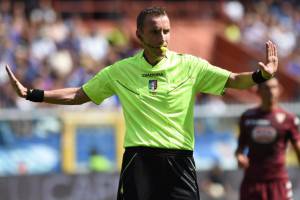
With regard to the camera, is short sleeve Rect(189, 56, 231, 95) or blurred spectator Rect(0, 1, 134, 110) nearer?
short sleeve Rect(189, 56, 231, 95)

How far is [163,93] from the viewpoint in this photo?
22.2 ft

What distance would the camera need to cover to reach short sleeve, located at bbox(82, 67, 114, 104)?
708 centimetres

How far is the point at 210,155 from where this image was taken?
54.5 feet

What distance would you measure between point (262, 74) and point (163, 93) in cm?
77

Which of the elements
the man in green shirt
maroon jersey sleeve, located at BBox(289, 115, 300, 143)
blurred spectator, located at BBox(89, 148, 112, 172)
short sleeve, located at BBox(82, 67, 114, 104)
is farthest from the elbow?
blurred spectator, located at BBox(89, 148, 112, 172)

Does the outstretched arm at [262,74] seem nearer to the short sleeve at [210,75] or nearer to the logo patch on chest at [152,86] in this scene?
the short sleeve at [210,75]

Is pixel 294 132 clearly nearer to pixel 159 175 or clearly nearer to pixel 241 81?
pixel 241 81

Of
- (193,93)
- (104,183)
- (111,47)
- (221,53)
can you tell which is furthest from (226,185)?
(221,53)

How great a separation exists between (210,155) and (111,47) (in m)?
4.97

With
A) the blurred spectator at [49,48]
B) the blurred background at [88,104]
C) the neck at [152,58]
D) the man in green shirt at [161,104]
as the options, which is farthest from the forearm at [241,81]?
the blurred spectator at [49,48]

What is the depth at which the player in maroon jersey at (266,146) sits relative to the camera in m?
9.80

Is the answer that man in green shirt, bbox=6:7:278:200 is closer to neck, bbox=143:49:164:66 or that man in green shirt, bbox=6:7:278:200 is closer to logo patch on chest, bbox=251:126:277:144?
neck, bbox=143:49:164:66

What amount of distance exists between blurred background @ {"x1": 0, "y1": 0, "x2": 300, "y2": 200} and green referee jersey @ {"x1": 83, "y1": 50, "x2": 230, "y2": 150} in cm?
766

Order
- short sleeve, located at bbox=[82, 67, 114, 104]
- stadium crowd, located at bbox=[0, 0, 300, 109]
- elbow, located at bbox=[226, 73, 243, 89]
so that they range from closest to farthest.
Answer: elbow, located at bbox=[226, 73, 243, 89]
short sleeve, located at bbox=[82, 67, 114, 104]
stadium crowd, located at bbox=[0, 0, 300, 109]
